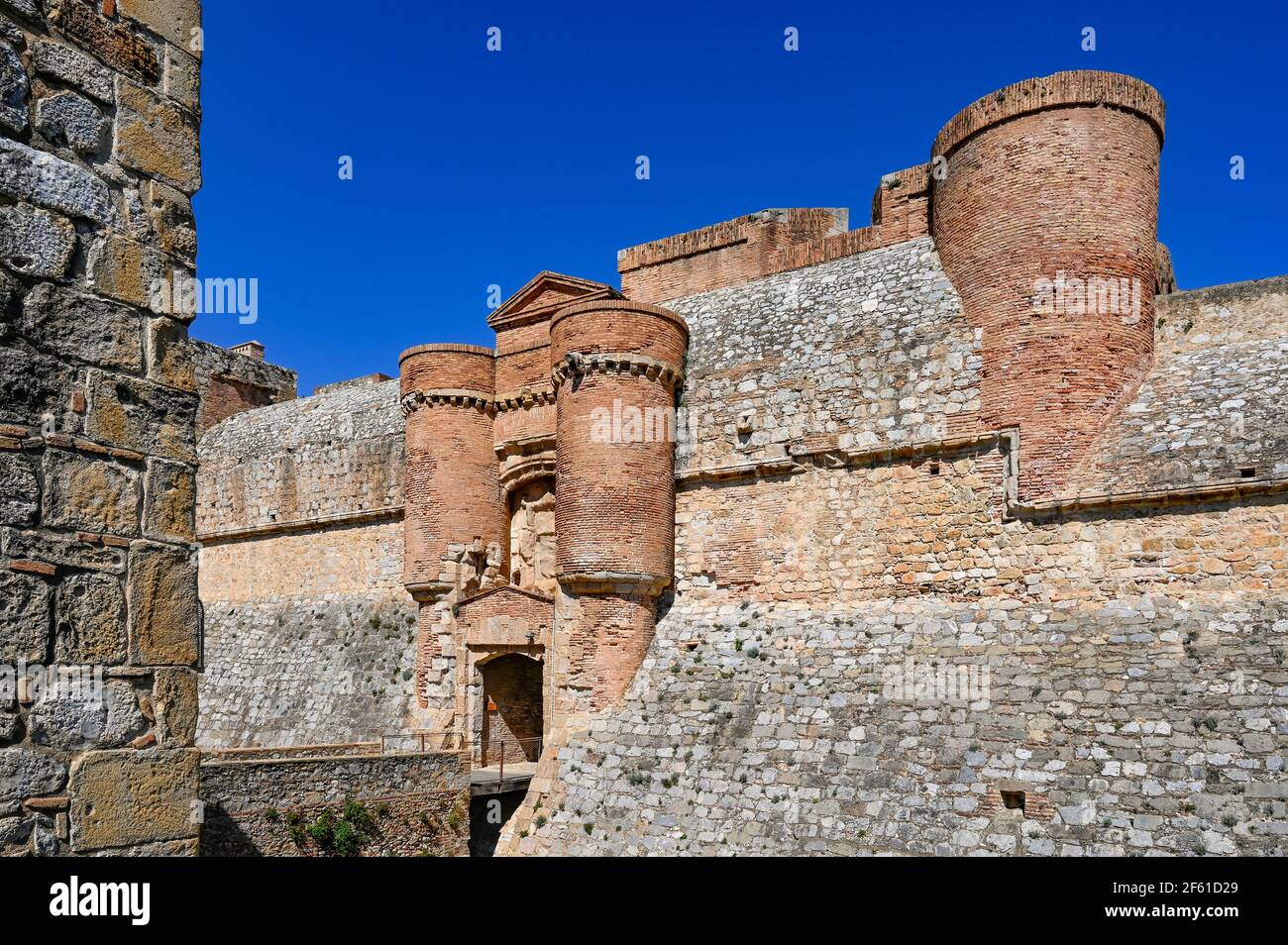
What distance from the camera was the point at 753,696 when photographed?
13391mm

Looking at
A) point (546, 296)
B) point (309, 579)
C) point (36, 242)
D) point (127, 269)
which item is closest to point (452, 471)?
point (546, 296)

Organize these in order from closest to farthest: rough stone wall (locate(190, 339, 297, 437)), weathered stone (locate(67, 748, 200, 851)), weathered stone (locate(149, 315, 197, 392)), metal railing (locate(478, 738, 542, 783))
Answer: weathered stone (locate(67, 748, 200, 851)), weathered stone (locate(149, 315, 197, 392)), metal railing (locate(478, 738, 542, 783)), rough stone wall (locate(190, 339, 297, 437))

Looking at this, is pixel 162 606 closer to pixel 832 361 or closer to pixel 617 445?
pixel 617 445

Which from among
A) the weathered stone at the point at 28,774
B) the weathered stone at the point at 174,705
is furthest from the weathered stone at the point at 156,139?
the weathered stone at the point at 28,774

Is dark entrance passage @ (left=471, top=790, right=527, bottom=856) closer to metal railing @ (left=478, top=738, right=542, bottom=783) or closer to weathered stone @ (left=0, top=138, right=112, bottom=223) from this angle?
metal railing @ (left=478, top=738, right=542, bottom=783)

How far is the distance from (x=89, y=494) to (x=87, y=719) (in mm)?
748

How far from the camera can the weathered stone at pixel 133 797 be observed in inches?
132

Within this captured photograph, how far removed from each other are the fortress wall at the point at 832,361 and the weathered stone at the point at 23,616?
11619mm

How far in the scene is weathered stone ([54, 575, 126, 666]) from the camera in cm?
334

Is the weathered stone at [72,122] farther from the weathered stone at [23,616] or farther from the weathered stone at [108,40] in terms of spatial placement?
the weathered stone at [23,616]

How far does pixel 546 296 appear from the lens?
1797cm

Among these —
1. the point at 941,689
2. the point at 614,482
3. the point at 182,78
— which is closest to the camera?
the point at 182,78

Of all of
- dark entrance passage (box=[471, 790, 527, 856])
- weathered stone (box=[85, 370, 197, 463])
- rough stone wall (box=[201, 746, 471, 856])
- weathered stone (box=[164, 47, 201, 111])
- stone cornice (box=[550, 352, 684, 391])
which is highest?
stone cornice (box=[550, 352, 684, 391])

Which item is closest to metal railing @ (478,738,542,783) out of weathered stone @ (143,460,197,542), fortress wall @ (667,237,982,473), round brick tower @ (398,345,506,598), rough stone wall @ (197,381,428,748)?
rough stone wall @ (197,381,428,748)
